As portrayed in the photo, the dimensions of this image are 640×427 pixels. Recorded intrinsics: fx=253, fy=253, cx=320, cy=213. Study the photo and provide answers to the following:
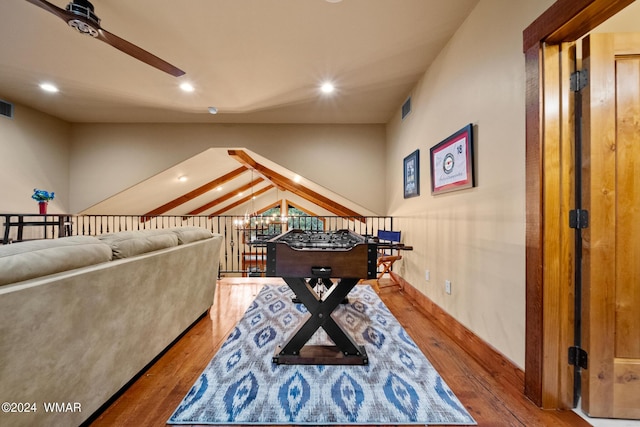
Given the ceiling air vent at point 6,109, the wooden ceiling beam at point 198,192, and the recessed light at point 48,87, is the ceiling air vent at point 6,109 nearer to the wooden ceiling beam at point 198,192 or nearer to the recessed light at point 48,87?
the recessed light at point 48,87

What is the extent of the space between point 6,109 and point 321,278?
5348mm

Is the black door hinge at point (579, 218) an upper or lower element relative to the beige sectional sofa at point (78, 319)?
upper

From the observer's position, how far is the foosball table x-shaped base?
5.96 ft

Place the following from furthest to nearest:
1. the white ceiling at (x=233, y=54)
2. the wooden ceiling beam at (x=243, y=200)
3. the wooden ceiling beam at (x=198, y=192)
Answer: the wooden ceiling beam at (x=243, y=200), the wooden ceiling beam at (x=198, y=192), the white ceiling at (x=233, y=54)

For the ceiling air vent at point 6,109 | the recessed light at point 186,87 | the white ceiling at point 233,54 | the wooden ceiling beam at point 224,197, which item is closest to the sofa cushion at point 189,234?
the white ceiling at point 233,54

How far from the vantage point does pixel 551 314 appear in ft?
4.62

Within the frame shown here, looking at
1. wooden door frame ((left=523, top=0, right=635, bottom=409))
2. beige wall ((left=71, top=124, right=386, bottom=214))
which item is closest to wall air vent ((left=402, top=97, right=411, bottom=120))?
beige wall ((left=71, top=124, right=386, bottom=214))

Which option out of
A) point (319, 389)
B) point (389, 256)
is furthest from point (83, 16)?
point (389, 256)

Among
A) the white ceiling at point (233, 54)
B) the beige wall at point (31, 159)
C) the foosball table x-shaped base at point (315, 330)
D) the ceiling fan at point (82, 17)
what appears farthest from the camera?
the beige wall at point (31, 159)

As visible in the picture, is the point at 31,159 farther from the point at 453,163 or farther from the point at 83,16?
the point at 453,163

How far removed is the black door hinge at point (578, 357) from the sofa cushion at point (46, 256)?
2.67m

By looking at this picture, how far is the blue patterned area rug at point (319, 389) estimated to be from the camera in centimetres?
136

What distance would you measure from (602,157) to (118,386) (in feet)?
9.74

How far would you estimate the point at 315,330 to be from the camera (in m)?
1.82
